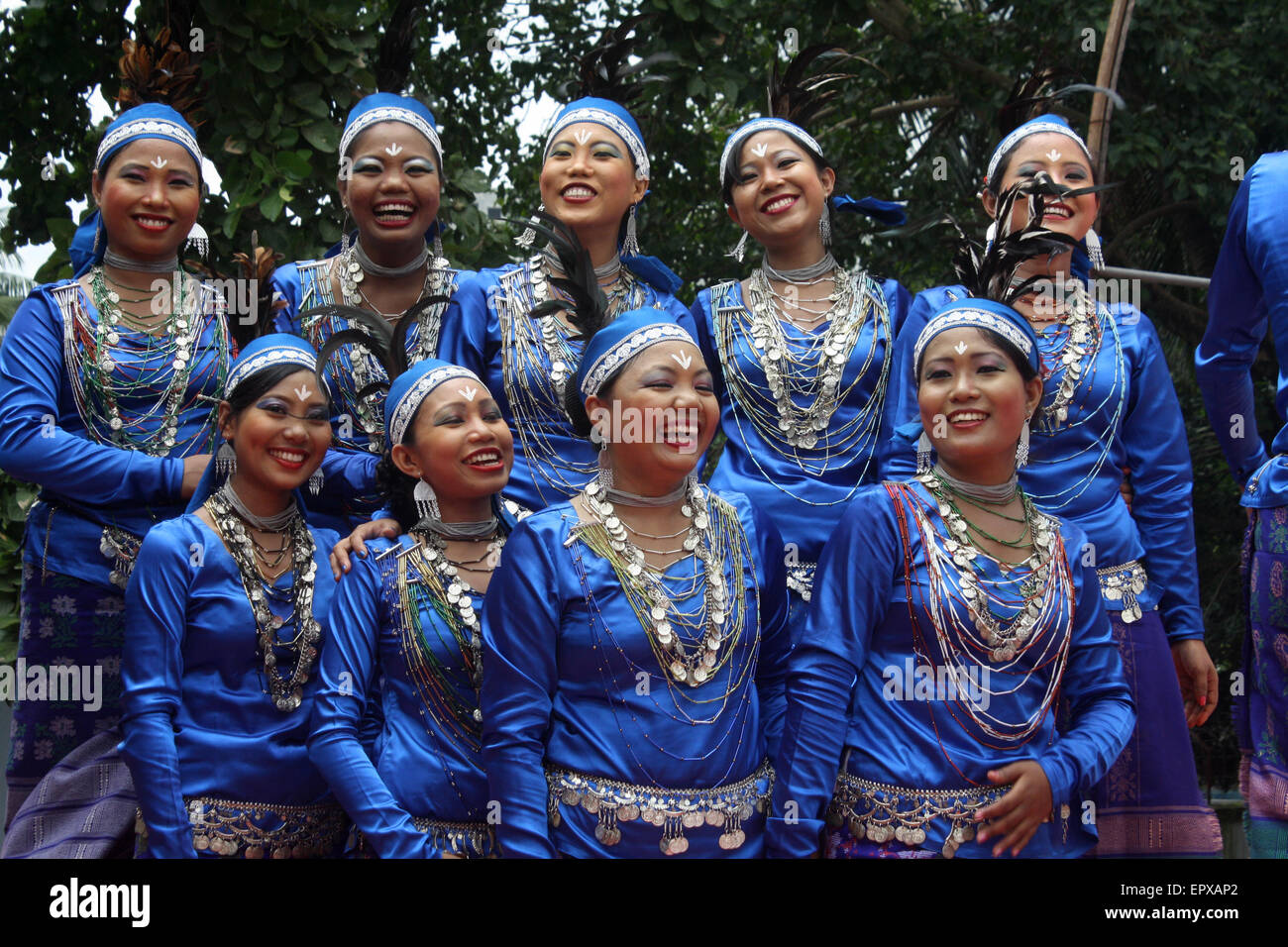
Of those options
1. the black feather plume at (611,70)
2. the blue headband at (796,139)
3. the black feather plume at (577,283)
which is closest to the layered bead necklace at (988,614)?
the black feather plume at (577,283)

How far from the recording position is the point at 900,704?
378 centimetres

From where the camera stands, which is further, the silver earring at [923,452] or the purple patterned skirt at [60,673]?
the purple patterned skirt at [60,673]

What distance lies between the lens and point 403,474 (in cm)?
442

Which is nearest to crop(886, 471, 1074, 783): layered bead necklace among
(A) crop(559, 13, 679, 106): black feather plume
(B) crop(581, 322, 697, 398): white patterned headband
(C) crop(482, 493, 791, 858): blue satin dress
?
(C) crop(482, 493, 791, 858): blue satin dress

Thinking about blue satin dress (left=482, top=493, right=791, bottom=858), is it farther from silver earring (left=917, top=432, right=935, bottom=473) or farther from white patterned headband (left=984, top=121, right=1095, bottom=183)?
white patterned headband (left=984, top=121, right=1095, bottom=183)

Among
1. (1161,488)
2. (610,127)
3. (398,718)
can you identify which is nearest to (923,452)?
(1161,488)

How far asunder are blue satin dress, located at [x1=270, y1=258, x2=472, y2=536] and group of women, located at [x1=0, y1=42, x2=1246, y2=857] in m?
0.01

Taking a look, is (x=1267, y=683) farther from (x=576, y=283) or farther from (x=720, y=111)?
(x=720, y=111)

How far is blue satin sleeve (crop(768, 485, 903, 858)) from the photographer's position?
3695 mm

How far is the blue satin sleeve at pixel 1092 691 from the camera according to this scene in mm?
3857

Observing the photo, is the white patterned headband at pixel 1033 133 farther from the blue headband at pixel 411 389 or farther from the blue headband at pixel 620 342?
the blue headband at pixel 411 389

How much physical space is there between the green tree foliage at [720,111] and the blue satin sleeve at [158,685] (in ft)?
7.09

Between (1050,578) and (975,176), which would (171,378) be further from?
(975,176)

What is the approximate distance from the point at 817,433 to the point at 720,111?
7.48 meters
